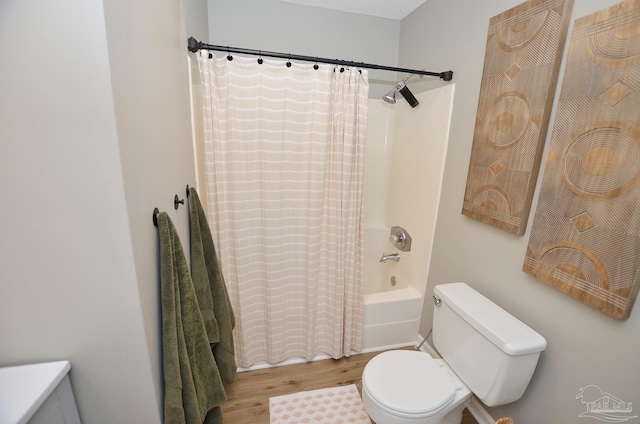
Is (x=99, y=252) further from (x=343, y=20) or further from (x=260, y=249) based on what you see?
(x=343, y=20)

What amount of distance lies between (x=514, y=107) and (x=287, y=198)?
121 centimetres

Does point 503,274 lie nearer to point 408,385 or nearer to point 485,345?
point 485,345

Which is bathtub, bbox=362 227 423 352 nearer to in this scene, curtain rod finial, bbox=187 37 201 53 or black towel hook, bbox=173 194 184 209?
black towel hook, bbox=173 194 184 209

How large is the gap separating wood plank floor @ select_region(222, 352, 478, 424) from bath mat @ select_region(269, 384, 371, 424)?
0.14ft

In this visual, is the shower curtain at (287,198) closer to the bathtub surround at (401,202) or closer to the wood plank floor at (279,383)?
the wood plank floor at (279,383)

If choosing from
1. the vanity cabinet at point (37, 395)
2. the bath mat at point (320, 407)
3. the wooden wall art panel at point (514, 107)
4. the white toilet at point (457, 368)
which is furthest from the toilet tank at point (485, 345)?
the vanity cabinet at point (37, 395)

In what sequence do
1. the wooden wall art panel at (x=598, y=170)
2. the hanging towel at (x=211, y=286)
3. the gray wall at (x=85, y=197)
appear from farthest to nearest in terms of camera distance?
the hanging towel at (x=211, y=286), the wooden wall art panel at (x=598, y=170), the gray wall at (x=85, y=197)

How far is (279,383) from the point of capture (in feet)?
5.65

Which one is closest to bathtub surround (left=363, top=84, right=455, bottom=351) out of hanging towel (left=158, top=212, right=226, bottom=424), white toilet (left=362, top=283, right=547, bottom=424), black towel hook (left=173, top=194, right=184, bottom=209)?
white toilet (left=362, top=283, right=547, bottom=424)

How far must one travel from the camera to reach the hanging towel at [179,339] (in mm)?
853

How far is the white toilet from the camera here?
1.08 metres

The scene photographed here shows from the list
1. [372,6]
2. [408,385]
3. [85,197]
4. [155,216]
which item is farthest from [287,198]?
[372,6]

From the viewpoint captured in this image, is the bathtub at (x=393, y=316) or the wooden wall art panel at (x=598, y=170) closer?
the wooden wall art panel at (x=598, y=170)

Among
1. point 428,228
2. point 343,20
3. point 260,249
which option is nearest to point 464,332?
point 428,228
